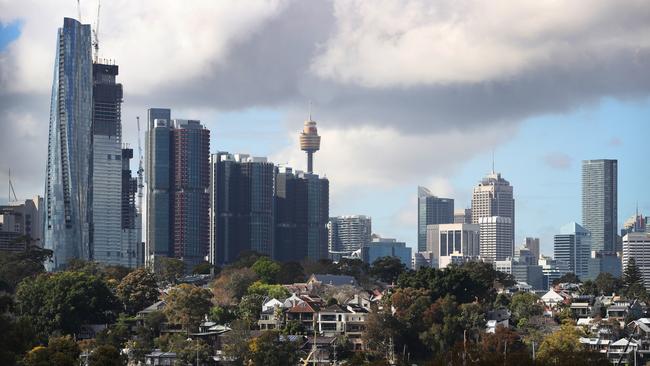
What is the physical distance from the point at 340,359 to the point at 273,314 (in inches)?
450

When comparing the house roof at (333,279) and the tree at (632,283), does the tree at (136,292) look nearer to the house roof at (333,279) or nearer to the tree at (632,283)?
the house roof at (333,279)

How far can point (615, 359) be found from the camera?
103625mm

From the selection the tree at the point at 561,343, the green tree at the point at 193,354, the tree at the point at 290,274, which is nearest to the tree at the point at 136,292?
the tree at the point at 290,274

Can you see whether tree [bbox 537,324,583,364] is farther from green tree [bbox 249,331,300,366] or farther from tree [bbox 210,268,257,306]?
tree [bbox 210,268,257,306]

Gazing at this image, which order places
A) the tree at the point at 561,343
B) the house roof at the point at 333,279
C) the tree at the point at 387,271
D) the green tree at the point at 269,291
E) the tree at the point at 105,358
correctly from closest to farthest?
the tree at the point at 105,358 < the tree at the point at 561,343 < the green tree at the point at 269,291 < the house roof at the point at 333,279 < the tree at the point at 387,271

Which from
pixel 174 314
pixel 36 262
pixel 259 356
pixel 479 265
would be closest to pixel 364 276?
pixel 479 265

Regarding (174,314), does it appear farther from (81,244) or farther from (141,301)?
(81,244)

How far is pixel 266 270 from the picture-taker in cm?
14238

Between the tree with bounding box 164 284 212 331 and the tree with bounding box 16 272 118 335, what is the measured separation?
501 cm

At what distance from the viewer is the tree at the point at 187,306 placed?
109 metres

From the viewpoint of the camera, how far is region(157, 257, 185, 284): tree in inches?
6152

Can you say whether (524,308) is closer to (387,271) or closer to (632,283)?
(632,283)

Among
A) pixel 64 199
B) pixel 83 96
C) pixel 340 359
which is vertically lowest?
pixel 340 359

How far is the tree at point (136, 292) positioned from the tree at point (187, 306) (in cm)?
744
